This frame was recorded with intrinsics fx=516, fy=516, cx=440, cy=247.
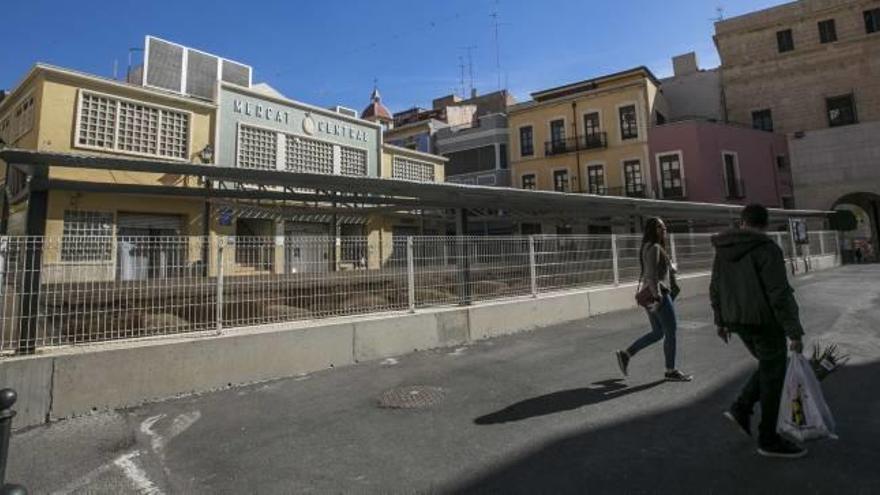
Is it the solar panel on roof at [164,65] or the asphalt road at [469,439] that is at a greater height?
the solar panel on roof at [164,65]

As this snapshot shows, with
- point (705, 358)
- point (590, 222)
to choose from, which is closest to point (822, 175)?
point (590, 222)

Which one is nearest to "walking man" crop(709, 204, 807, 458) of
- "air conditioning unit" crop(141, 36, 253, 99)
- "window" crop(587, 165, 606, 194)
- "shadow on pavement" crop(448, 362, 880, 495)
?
"shadow on pavement" crop(448, 362, 880, 495)

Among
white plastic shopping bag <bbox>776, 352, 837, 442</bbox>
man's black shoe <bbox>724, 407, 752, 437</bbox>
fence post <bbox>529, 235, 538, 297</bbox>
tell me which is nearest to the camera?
white plastic shopping bag <bbox>776, 352, 837, 442</bbox>

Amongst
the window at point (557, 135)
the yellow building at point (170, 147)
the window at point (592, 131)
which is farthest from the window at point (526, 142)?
the yellow building at point (170, 147)

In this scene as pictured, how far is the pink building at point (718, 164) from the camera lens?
31.5m

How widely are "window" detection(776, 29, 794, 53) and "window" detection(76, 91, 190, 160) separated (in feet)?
125

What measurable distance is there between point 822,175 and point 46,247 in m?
40.5

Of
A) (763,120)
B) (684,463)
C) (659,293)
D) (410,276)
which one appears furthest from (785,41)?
(684,463)

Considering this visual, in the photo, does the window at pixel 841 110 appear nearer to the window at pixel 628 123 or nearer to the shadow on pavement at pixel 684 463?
the window at pixel 628 123

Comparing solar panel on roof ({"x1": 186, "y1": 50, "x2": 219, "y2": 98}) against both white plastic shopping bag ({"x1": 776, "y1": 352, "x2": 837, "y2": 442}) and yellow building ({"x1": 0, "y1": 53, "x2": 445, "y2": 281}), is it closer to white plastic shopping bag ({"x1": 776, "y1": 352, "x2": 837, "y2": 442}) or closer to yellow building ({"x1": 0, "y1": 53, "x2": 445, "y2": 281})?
yellow building ({"x1": 0, "y1": 53, "x2": 445, "y2": 281})

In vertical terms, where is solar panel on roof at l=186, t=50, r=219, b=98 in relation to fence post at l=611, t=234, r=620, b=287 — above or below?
above

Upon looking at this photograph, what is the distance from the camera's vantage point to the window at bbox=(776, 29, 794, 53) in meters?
35.7

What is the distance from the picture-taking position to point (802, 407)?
11.2ft

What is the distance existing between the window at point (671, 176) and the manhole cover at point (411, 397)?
99.8 ft
